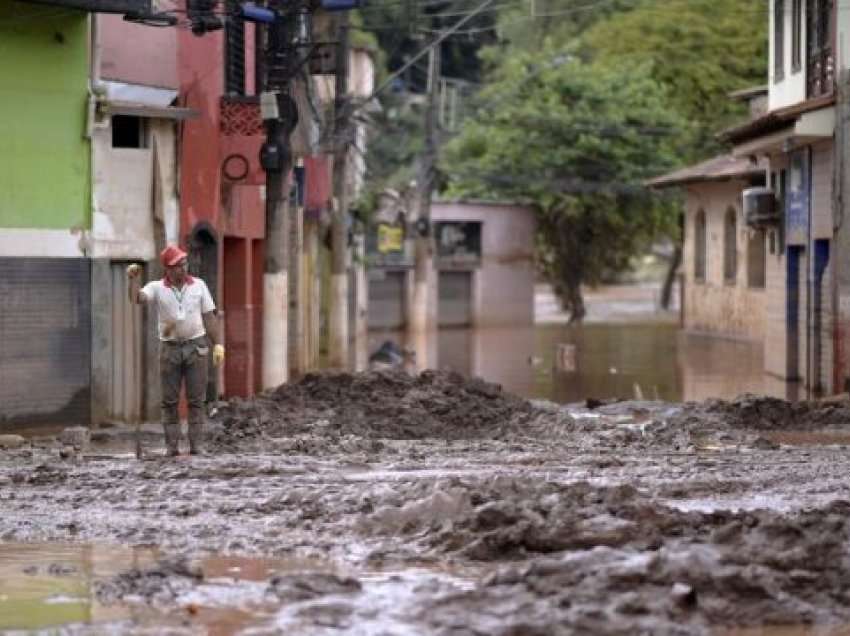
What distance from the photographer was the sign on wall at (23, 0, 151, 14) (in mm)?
20737

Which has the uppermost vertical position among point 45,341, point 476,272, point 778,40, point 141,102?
point 778,40

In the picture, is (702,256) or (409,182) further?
(409,182)

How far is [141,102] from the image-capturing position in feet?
75.2

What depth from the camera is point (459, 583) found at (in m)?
11.2

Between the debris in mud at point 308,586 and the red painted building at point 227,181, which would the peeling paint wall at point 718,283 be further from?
the debris in mud at point 308,586

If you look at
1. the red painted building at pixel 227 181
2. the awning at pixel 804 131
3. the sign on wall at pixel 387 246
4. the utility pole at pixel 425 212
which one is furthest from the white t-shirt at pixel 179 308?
the sign on wall at pixel 387 246

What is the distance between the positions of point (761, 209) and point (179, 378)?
19.0 m

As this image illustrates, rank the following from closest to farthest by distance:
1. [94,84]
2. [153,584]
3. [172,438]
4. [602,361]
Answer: [153,584]
[172,438]
[94,84]
[602,361]

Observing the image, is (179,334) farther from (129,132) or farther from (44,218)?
(129,132)

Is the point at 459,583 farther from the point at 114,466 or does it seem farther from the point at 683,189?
the point at 683,189

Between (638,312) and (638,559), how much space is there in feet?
214

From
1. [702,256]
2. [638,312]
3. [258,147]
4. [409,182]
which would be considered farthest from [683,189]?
[258,147]

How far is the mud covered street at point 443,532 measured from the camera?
409 inches

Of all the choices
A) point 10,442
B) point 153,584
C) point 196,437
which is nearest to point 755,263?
point 10,442
